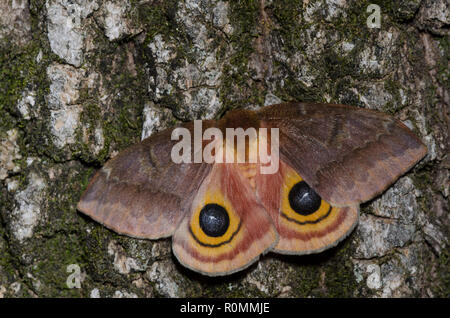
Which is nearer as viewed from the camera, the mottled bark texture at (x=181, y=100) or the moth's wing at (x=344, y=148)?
the moth's wing at (x=344, y=148)

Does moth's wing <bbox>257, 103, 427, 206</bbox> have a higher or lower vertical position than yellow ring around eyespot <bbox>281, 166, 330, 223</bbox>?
higher

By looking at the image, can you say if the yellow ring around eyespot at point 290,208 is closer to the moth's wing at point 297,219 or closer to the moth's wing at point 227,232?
the moth's wing at point 297,219

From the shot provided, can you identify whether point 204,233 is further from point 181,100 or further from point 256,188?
point 181,100

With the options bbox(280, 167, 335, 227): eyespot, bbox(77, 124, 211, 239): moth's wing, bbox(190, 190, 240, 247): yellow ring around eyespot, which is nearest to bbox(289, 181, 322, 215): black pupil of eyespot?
bbox(280, 167, 335, 227): eyespot

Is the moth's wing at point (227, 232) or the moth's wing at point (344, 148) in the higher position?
the moth's wing at point (344, 148)

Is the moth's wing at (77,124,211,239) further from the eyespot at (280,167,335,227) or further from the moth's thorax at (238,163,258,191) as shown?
the eyespot at (280,167,335,227)

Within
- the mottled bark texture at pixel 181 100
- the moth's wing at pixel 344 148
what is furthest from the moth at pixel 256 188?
the mottled bark texture at pixel 181 100

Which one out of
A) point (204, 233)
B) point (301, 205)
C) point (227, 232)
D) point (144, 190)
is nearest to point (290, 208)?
point (301, 205)
